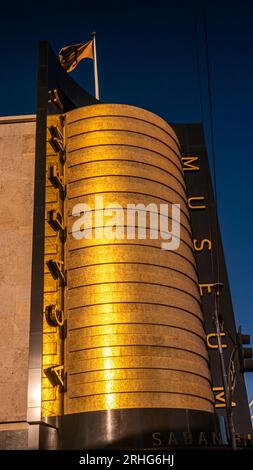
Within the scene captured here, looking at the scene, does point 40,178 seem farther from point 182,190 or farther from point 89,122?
point 182,190

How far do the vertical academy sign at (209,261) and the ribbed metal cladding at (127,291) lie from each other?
220 cm

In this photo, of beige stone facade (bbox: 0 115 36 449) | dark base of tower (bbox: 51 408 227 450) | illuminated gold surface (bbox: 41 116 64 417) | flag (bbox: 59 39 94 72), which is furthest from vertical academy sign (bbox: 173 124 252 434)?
beige stone facade (bbox: 0 115 36 449)

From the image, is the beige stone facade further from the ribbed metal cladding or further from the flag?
the flag

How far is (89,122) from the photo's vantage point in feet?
114

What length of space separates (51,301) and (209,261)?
14.0 metres

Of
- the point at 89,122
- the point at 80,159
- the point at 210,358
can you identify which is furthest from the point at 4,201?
the point at 210,358

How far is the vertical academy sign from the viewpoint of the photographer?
32969 millimetres

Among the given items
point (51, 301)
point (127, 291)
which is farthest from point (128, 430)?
point (51, 301)

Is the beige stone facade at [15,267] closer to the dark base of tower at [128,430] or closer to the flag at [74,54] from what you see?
the dark base of tower at [128,430]

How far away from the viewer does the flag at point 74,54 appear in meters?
40.6

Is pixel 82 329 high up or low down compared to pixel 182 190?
down

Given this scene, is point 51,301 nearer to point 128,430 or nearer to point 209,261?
point 128,430

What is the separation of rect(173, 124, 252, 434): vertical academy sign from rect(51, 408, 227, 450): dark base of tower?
609 cm
